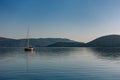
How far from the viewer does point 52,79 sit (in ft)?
139

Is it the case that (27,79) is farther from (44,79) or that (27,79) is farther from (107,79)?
(107,79)

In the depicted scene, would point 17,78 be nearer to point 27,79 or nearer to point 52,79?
Result: point 27,79

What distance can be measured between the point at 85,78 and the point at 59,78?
4.75 metres

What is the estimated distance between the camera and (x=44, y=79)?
4200 cm

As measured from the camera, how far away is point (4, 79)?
41.6m

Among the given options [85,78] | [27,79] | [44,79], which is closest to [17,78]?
[27,79]

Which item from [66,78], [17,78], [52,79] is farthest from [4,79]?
[66,78]

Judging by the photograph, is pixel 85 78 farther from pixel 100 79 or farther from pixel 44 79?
pixel 44 79

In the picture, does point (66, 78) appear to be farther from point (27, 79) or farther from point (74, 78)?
point (27, 79)

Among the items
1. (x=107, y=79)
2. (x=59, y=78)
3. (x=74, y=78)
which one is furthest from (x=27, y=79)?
(x=107, y=79)

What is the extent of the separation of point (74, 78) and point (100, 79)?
471cm

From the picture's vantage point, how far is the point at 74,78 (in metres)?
43.4

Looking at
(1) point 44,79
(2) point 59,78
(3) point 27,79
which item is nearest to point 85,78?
(2) point 59,78

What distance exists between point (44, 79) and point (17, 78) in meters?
5.11
